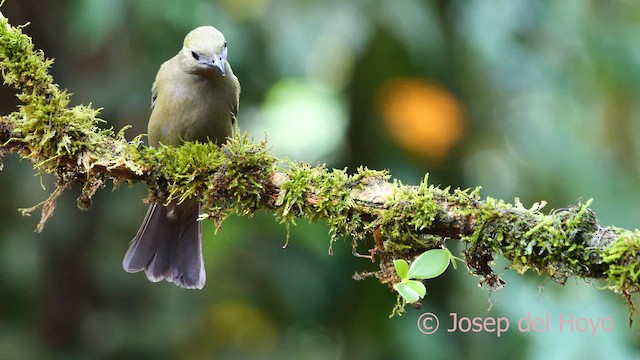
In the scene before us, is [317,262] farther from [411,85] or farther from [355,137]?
[411,85]

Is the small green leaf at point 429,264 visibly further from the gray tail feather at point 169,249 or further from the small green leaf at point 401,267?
the gray tail feather at point 169,249

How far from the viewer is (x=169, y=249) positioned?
369 cm

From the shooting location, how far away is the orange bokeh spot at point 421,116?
171 inches

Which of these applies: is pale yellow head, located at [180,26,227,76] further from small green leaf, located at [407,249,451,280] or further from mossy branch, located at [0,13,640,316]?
small green leaf, located at [407,249,451,280]

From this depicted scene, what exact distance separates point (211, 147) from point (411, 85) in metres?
1.87

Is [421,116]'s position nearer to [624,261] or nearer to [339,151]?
[339,151]

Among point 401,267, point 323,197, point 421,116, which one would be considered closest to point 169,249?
point 323,197

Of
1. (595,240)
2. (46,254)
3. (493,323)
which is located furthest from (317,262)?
(595,240)

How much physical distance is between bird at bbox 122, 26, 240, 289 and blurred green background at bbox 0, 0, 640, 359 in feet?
1.55

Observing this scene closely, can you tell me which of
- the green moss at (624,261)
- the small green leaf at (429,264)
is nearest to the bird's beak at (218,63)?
the small green leaf at (429,264)

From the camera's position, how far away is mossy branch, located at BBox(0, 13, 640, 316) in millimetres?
2232

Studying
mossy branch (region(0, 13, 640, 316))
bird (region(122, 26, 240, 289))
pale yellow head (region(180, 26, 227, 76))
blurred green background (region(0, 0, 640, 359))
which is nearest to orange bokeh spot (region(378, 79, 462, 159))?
blurred green background (region(0, 0, 640, 359))

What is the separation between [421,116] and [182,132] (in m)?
1.41

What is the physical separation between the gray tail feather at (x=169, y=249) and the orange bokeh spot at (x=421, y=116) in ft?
4.21
